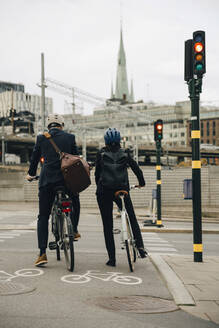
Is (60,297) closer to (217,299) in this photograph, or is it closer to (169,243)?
(217,299)

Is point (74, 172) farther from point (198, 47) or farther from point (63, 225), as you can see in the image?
point (198, 47)

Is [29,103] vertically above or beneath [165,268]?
above

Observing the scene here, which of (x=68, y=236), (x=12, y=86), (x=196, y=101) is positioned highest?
(x=12, y=86)

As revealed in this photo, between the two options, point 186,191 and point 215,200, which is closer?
point 186,191

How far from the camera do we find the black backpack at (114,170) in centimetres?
665

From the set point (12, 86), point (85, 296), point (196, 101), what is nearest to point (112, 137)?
point (196, 101)

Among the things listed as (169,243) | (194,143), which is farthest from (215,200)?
(194,143)

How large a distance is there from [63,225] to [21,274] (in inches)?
29.4

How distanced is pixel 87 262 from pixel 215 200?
3089cm

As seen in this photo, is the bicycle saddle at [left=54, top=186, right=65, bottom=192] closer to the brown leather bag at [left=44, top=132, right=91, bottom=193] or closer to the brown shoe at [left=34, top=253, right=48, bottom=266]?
the brown leather bag at [left=44, top=132, right=91, bottom=193]

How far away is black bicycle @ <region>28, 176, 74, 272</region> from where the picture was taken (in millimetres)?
6305

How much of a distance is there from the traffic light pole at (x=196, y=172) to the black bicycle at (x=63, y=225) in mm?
1889

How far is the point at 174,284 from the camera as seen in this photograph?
18.8ft

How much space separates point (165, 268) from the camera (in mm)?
6773
